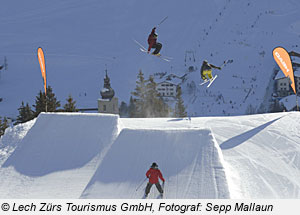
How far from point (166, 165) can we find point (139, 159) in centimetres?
71

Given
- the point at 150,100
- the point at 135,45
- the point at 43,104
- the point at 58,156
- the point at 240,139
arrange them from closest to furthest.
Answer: the point at 58,156 < the point at 240,139 < the point at 43,104 < the point at 150,100 < the point at 135,45

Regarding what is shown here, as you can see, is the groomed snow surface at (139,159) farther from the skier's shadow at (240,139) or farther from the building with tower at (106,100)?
the building with tower at (106,100)

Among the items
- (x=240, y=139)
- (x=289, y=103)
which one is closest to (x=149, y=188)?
(x=240, y=139)

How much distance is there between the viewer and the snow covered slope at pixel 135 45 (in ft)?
233

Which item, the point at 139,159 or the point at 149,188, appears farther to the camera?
the point at 139,159

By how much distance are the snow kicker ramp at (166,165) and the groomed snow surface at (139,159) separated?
0.07 feet

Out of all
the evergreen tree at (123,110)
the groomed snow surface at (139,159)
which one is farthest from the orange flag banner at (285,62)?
the evergreen tree at (123,110)

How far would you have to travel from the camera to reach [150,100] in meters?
33.8

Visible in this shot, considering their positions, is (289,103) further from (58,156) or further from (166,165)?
(166,165)

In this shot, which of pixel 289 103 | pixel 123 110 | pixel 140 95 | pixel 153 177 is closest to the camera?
pixel 153 177

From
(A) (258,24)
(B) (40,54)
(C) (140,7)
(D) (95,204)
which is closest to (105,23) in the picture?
(C) (140,7)

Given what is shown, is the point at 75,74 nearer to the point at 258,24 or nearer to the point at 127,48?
the point at 127,48
